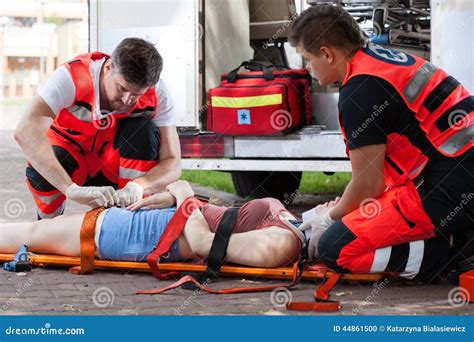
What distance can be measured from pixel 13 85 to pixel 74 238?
16.3 meters

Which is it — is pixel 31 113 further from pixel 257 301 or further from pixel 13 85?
pixel 13 85

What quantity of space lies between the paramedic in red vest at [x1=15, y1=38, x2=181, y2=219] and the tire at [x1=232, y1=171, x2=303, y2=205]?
2.56 m

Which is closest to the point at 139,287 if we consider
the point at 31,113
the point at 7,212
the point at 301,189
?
the point at 31,113

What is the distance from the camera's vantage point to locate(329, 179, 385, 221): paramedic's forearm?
3.62m

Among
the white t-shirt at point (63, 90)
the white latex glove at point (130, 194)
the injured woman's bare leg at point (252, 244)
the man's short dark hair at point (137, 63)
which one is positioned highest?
the man's short dark hair at point (137, 63)

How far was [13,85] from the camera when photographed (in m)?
19.5
